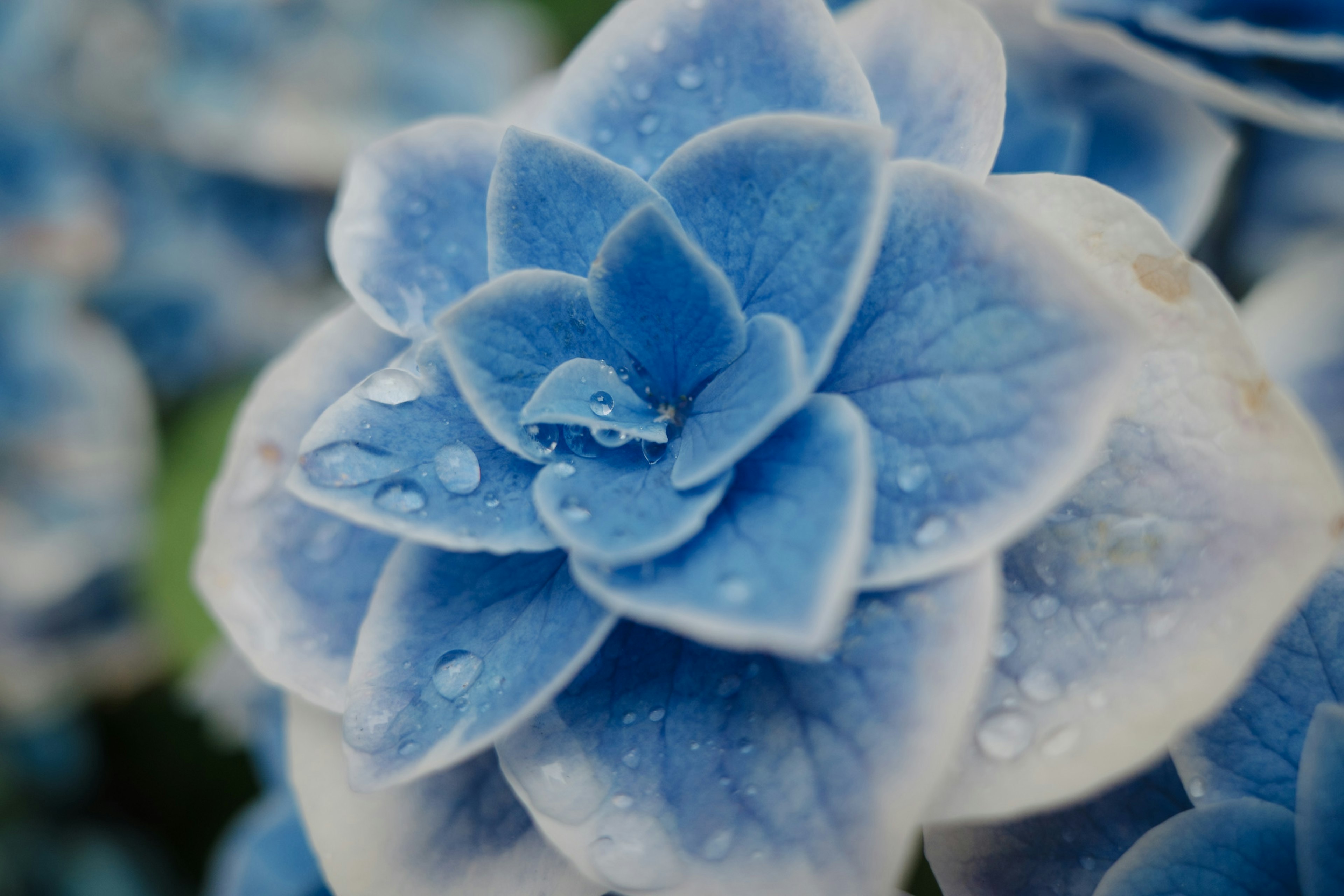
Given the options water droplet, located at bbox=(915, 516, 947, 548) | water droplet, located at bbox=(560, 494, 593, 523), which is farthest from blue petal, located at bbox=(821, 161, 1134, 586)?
water droplet, located at bbox=(560, 494, 593, 523)

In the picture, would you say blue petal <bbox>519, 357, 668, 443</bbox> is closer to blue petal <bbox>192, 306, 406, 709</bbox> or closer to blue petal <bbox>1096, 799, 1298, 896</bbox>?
blue petal <bbox>192, 306, 406, 709</bbox>

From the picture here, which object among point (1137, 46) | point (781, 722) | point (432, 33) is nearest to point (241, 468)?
point (781, 722)

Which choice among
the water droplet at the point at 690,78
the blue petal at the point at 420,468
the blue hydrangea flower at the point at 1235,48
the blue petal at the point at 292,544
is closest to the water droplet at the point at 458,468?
the blue petal at the point at 420,468

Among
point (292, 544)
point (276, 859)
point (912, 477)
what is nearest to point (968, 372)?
point (912, 477)

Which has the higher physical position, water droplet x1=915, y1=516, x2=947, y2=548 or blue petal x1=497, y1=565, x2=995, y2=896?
water droplet x1=915, y1=516, x2=947, y2=548

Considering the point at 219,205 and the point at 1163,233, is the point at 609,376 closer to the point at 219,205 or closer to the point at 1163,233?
the point at 1163,233

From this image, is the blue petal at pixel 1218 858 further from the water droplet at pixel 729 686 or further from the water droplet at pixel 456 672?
the water droplet at pixel 456 672
